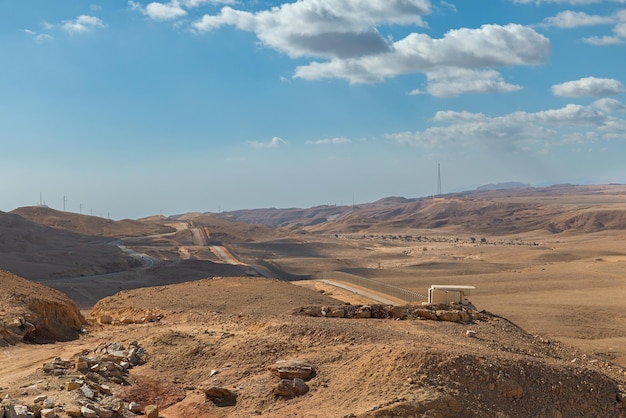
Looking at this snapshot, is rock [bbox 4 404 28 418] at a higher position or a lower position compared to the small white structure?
lower

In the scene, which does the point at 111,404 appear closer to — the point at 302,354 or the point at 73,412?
the point at 73,412

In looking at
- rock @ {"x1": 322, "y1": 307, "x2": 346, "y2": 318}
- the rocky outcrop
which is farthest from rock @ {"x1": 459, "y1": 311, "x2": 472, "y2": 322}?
rock @ {"x1": 322, "y1": 307, "x2": 346, "y2": 318}

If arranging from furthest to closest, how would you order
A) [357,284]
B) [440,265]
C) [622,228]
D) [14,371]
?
1. [622,228]
2. [440,265]
3. [357,284]
4. [14,371]

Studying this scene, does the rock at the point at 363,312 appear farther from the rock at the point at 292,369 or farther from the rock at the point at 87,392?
the rock at the point at 87,392

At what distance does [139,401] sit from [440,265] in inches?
1968

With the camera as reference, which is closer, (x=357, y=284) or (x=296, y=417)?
(x=296, y=417)

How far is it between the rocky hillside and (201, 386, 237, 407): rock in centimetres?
714

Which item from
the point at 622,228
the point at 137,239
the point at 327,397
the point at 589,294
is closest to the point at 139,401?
the point at 327,397

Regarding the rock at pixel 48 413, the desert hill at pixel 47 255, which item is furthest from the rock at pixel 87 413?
the desert hill at pixel 47 255

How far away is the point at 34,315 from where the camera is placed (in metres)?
17.1

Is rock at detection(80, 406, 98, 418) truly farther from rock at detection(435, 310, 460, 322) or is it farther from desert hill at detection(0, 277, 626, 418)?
rock at detection(435, 310, 460, 322)

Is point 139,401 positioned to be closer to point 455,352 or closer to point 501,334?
point 455,352

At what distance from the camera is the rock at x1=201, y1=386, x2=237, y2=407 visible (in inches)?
408

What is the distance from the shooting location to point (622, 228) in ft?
351
